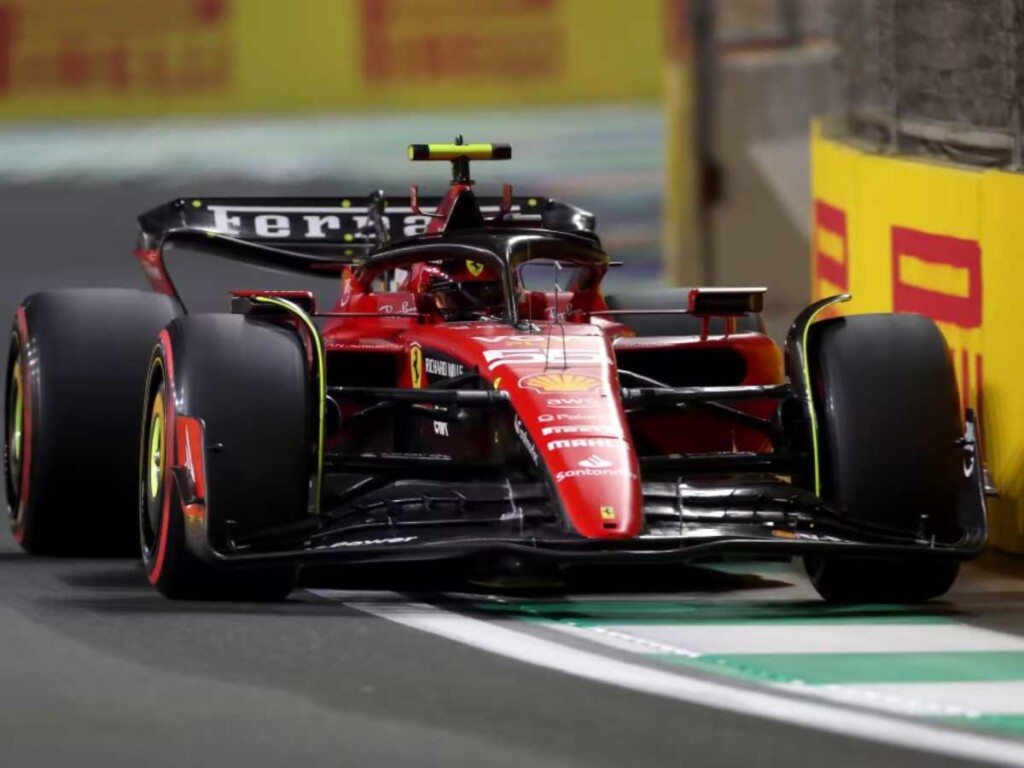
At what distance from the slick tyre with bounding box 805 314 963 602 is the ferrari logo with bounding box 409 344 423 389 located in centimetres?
139

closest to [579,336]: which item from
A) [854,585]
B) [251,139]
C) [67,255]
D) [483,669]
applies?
[854,585]

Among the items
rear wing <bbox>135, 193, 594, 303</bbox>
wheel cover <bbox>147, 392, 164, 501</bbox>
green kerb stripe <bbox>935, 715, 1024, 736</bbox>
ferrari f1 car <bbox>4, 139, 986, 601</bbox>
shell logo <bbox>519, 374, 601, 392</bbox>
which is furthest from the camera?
rear wing <bbox>135, 193, 594, 303</bbox>

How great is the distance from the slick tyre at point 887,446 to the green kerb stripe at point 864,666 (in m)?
1.04

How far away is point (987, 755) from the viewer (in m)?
6.52

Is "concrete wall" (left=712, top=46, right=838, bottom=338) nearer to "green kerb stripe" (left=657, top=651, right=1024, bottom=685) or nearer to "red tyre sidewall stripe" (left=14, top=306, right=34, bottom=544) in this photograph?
"red tyre sidewall stripe" (left=14, top=306, right=34, bottom=544)

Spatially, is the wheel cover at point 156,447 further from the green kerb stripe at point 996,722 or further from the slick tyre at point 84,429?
the green kerb stripe at point 996,722

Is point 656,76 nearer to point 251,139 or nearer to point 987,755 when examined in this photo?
point 251,139

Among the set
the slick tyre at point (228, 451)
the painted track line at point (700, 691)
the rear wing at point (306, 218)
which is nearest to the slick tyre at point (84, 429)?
the slick tyre at point (228, 451)

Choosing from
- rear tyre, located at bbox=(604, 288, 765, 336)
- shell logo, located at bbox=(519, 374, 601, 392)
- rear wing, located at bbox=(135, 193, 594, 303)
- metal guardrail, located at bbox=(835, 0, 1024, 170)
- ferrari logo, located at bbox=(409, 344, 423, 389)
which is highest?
metal guardrail, located at bbox=(835, 0, 1024, 170)

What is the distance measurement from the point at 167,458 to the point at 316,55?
13.6 metres

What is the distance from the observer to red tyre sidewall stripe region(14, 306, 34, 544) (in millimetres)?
10555

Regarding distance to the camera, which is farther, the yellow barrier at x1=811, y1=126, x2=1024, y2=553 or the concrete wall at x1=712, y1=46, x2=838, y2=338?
the concrete wall at x1=712, y1=46, x2=838, y2=338

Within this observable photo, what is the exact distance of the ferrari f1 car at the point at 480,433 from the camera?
8758 millimetres

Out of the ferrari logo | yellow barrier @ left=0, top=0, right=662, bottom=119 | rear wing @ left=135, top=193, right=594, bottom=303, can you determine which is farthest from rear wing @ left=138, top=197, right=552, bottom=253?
yellow barrier @ left=0, top=0, right=662, bottom=119
